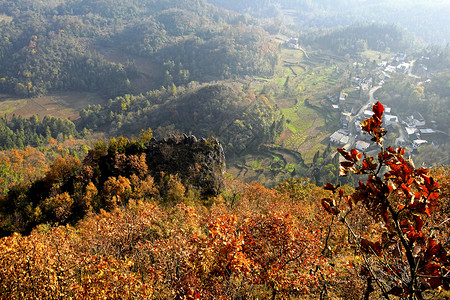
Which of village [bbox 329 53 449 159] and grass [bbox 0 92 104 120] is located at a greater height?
village [bbox 329 53 449 159]

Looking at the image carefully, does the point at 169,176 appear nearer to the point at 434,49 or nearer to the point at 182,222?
the point at 182,222

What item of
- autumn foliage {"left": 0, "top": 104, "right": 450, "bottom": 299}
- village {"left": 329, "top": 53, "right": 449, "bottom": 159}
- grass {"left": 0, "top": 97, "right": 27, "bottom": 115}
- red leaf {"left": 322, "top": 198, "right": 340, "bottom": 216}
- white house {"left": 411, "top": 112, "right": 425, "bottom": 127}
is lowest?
grass {"left": 0, "top": 97, "right": 27, "bottom": 115}

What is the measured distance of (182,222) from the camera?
2469 cm

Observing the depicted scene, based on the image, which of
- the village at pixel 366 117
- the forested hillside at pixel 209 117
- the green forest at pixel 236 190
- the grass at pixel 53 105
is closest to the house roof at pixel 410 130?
the village at pixel 366 117

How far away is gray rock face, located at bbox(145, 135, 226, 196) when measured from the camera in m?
52.5

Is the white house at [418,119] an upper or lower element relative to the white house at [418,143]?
→ upper

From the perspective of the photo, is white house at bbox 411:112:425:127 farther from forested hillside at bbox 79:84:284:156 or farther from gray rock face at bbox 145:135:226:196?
gray rock face at bbox 145:135:226:196

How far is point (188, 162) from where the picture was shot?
54.3 metres

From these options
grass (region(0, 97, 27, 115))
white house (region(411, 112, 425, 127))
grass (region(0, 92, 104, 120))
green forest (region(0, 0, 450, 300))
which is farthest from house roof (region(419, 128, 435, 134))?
grass (region(0, 97, 27, 115))

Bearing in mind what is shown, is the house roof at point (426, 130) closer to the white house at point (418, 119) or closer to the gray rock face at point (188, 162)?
the white house at point (418, 119)

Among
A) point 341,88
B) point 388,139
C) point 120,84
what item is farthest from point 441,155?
point 120,84

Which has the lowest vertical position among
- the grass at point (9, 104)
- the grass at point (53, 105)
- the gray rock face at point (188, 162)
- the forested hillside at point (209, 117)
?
the grass at point (53, 105)

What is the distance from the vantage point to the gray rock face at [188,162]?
5250 cm

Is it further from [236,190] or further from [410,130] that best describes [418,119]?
[236,190]
